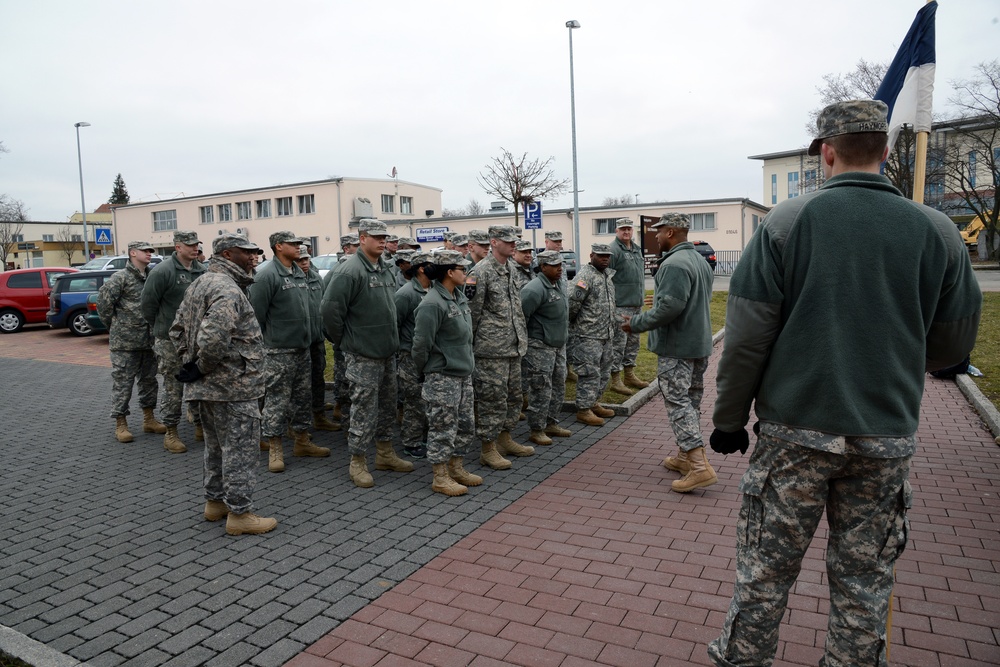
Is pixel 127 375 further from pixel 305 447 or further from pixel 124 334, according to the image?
pixel 305 447

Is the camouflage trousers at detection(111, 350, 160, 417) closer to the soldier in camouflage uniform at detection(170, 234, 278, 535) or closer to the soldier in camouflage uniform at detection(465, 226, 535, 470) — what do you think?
the soldier in camouflage uniform at detection(170, 234, 278, 535)

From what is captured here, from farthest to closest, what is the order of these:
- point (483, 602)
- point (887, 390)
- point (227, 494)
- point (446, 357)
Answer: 1. point (446, 357)
2. point (227, 494)
3. point (483, 602)
4. point (887, 390)

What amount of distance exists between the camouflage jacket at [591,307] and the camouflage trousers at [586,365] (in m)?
0.08

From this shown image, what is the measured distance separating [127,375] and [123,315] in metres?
0.67

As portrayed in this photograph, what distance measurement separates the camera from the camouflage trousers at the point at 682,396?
597 cm

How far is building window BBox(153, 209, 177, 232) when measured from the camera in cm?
5878

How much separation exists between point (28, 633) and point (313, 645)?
1.56 meters

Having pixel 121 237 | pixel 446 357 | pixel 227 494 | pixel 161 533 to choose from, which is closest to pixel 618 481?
pixel 446 357

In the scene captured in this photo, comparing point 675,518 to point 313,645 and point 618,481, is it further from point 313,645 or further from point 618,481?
point 313,645

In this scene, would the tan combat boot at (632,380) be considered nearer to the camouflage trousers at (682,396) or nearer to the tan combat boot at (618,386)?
the tan combat boot at (618,386)

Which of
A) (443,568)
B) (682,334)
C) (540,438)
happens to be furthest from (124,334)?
(682,334)

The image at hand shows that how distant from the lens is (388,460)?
6781 mm

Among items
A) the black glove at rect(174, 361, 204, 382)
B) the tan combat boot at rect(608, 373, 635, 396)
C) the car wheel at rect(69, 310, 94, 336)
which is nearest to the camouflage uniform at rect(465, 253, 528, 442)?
the black glove at rect(174, 361, 204, 382)

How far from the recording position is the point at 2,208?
2283 inches
